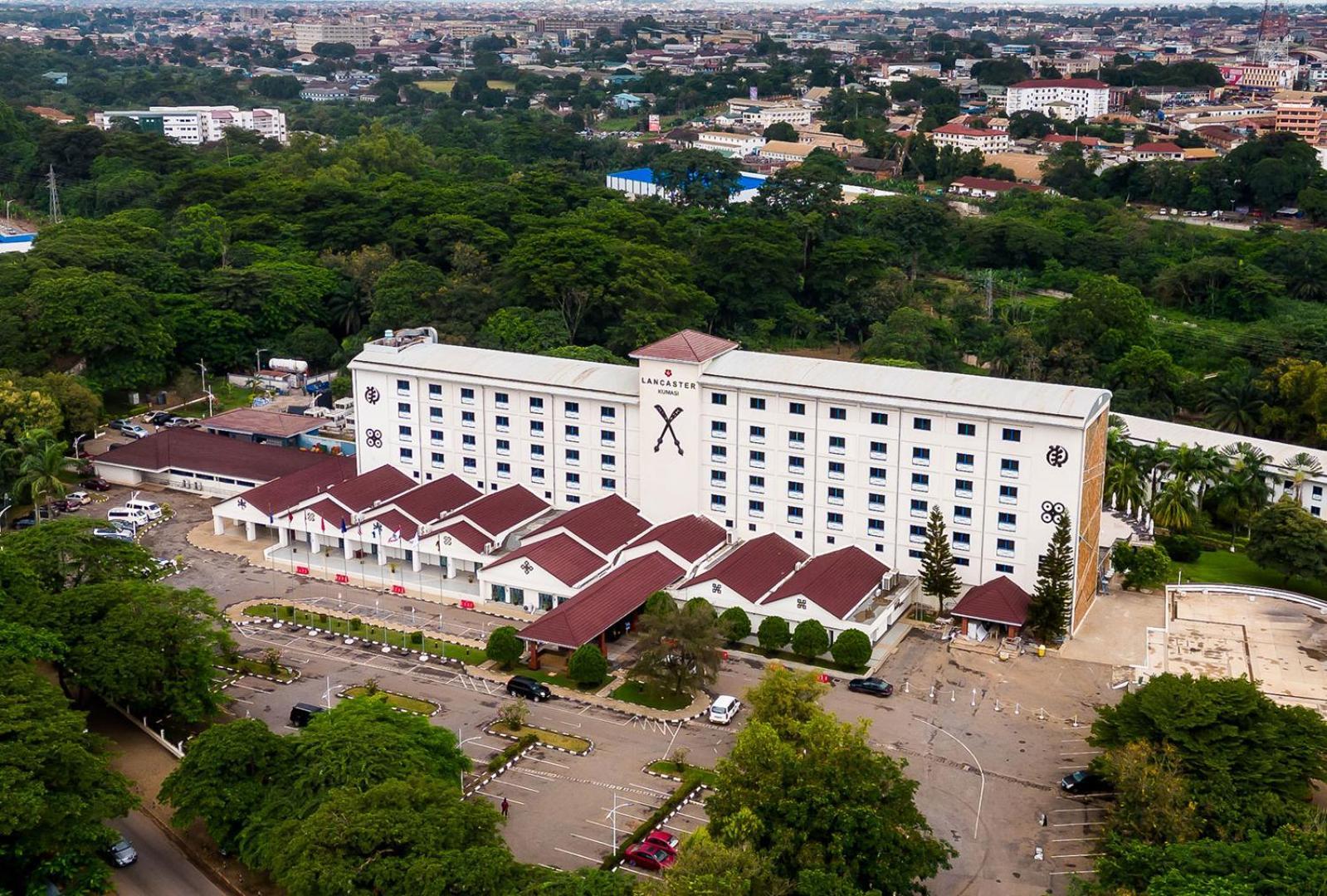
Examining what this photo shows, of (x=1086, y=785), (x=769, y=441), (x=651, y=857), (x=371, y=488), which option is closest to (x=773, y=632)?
(x=769, y=441)

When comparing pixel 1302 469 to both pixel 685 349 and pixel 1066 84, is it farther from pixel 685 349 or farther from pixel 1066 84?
pixel 1066 84

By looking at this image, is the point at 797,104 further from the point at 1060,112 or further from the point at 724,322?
the point at 724,322

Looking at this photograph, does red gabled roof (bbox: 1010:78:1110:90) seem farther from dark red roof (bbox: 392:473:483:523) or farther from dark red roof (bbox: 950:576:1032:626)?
dark red roof (bbox: 950:576:1032:626)

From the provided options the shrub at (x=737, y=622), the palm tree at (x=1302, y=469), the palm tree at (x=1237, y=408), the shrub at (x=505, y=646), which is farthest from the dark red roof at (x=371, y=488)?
the palm tree at (x=1237, y=408)

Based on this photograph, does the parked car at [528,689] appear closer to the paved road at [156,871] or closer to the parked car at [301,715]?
the parked car at [301,715]

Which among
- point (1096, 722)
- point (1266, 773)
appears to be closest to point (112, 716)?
point (1096, 722)

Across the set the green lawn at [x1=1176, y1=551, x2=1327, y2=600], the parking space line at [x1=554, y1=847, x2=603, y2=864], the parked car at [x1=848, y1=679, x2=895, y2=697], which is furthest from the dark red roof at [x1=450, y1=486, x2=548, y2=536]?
the green lawn at [x1=1176, y1=551, x2=1327, y2=600]
